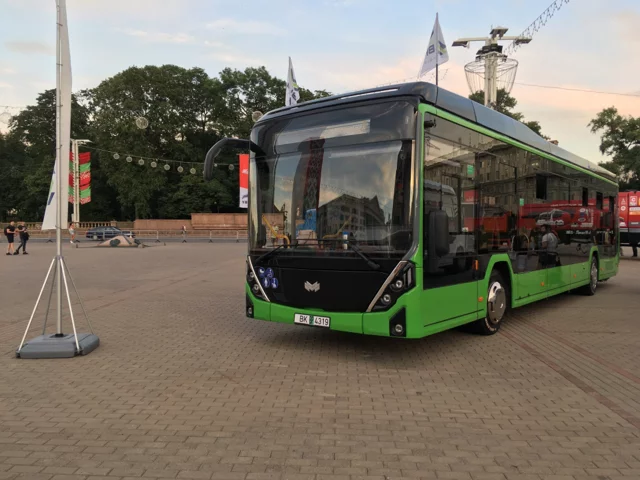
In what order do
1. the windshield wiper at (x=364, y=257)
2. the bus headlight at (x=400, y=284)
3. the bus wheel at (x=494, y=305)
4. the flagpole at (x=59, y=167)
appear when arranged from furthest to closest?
1. the bus wheel at (x=494, y=305)
2. the flagpole at (x=59, y=167)
3. the windshield wiper at (x=364, y=257)
4. the bus headlight at (x=400, y=284)

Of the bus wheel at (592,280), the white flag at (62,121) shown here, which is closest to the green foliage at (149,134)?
the bus wheel at (592,280)

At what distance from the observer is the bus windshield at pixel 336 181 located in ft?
18.0

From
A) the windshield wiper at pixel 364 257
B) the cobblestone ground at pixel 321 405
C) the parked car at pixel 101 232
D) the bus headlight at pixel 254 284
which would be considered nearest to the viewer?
the cobblestone ground at pixel 321 405

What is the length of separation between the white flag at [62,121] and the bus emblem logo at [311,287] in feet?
10.4

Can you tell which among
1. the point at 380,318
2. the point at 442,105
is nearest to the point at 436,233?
the point at 380,318

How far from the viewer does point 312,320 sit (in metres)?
6.03

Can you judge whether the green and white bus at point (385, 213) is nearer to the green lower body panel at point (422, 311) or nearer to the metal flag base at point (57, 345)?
the green lower body panel at point (422, 311)

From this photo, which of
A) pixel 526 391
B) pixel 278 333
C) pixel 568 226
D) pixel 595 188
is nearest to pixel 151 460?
pixel 526 391

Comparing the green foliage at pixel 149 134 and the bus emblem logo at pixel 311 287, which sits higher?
the green foliage at pixel 149 134

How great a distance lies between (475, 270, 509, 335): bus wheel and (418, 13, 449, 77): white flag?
13650 millimetres

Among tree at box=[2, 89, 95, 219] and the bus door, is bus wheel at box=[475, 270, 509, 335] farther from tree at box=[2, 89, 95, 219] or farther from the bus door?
tree at box=[2, 89, 95, 219]

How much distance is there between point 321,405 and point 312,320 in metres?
1.61

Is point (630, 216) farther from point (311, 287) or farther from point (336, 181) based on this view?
point (311, 287)

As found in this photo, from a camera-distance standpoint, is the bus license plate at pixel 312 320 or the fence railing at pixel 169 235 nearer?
the bus license plate at pixel 312 320
